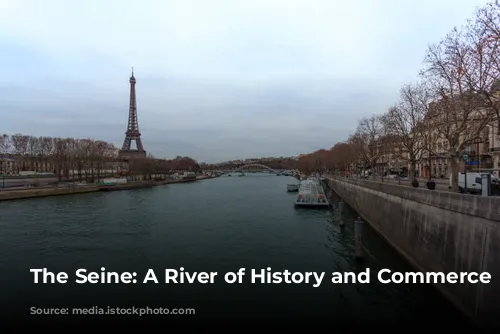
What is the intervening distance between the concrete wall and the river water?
0.67 metres

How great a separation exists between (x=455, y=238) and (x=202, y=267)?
8.34 metres

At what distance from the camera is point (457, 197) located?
913 centimetres

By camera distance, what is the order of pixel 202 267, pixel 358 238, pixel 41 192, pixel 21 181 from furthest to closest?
1. pixel 21 181
2. pixel 41 192
3. pixel 358 238
4. pixel 202 267

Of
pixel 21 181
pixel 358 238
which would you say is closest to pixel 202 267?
pixel 358 238

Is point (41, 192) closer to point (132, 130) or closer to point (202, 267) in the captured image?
point (202, 267)

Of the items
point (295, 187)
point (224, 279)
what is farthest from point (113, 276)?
point (295, 187)

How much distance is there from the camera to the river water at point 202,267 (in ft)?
27.6

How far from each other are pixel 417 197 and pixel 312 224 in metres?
10.0

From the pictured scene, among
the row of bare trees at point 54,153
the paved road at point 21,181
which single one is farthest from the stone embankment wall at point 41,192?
the row of bare trees at point 54,153

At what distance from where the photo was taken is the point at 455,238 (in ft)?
29.4

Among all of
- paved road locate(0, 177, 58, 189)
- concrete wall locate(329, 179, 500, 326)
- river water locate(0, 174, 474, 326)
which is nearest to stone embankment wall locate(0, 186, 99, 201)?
paved road locate(0, 177, 58, 189)

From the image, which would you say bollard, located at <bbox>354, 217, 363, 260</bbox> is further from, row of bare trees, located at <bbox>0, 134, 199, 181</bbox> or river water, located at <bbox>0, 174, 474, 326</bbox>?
row of bare trees, located at <bbox>0, 134, 199, 181</bbox>

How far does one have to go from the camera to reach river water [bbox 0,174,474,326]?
8406 millimetres

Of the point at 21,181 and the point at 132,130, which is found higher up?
the point at 132,130
